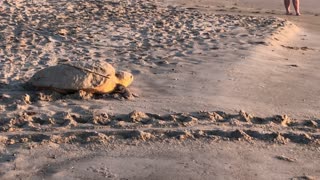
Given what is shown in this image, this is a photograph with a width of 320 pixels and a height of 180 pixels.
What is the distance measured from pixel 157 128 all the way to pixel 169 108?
0.51m

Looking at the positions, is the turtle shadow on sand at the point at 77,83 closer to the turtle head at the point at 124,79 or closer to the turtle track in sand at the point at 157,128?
the turtle head at the point at 124,79

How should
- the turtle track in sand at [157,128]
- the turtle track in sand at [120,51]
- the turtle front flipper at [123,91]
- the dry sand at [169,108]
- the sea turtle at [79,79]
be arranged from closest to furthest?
the dry sand at [169,108], the turtle track in sand at [157,128], the turtle track in sand at [120,51], the sea turtle at [79,79], the turtle front flipper at [123,91]

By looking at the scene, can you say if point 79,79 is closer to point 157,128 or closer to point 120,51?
point 157,128

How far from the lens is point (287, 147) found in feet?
13.8

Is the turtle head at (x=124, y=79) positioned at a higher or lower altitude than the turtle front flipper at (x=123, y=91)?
higher

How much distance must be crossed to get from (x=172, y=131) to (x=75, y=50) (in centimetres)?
335

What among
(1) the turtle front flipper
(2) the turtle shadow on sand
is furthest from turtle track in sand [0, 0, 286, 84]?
(1) the turtle front flipper

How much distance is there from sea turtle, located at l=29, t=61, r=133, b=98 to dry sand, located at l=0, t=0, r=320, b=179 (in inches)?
3.9

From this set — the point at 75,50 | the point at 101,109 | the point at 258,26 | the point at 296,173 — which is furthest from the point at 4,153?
the point at 258,26

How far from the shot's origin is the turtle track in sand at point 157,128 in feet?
14.1

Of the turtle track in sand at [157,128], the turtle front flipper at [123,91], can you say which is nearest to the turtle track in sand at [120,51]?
the turtle track in sand at [157,128]

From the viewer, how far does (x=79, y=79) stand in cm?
514

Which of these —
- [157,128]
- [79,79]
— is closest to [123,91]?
[79,79]

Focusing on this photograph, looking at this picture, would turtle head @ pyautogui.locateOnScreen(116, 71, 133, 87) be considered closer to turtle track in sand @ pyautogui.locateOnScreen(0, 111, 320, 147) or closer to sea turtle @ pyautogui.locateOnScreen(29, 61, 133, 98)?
sea turtle @ pyautogui.locateOnScreen(29, 61, 133, 98)
